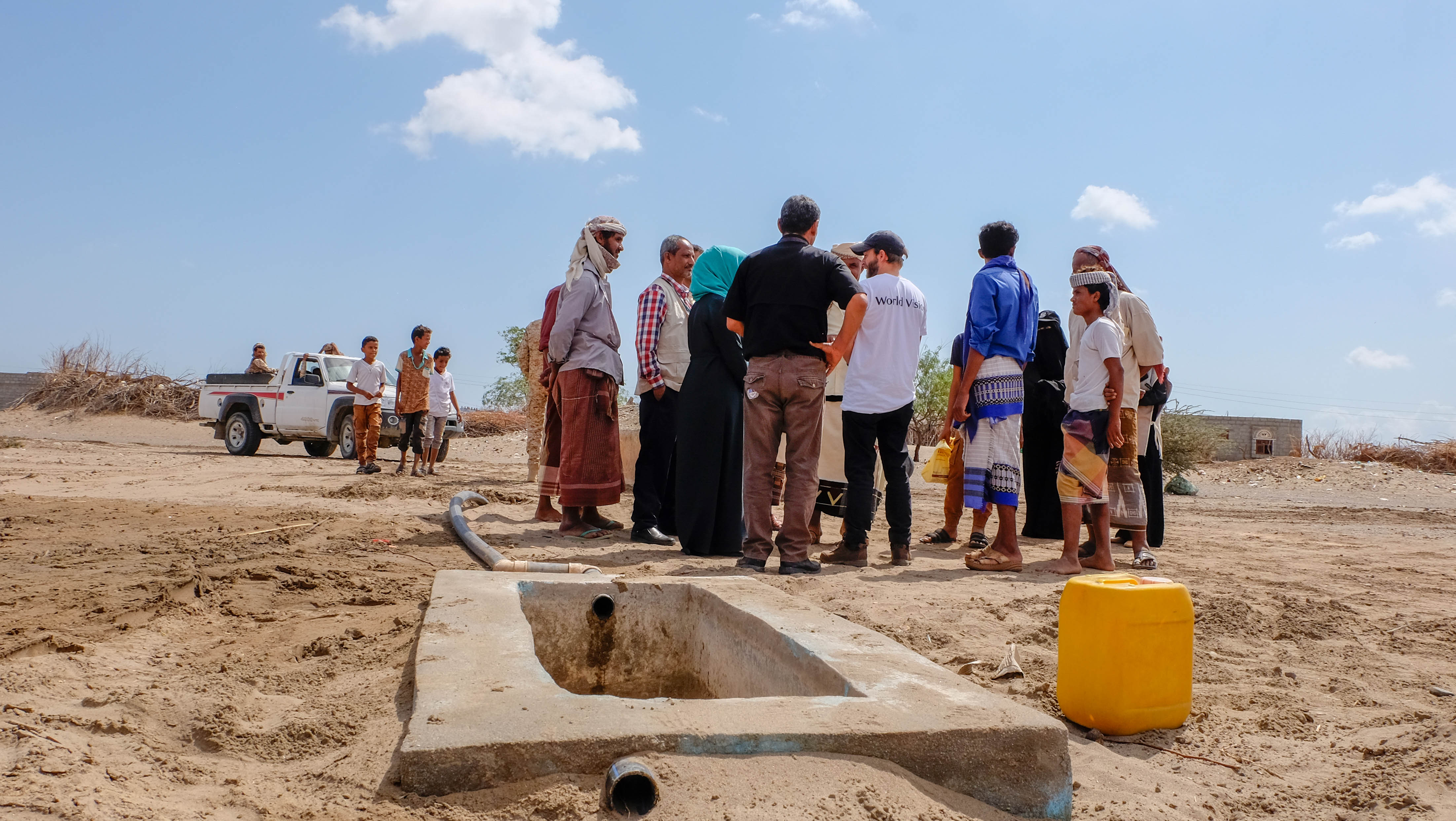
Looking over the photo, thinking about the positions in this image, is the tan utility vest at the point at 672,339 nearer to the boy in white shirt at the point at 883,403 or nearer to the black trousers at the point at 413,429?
the boy in white shirt at the point at 883,403

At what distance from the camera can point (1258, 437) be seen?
22188 mm

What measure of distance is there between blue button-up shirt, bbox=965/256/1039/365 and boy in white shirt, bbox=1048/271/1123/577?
0.93 ft

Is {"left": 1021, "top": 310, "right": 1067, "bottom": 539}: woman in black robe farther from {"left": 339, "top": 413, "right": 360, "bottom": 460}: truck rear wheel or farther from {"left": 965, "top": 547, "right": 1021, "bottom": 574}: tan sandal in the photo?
{"left": 339, "top": 413, "right": 360, "bottom": 460}: truck rear wheel

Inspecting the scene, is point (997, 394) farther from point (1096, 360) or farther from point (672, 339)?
point (672, 339)

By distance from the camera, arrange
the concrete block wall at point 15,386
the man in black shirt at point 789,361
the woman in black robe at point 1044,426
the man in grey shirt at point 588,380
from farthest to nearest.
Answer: the concrete block wall at point 15,386, the woman in black robe at point 1044,426, the man in grey shirt at point 588,380, the man in black shirt at point 789,361

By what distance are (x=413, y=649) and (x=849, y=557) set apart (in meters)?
2.97

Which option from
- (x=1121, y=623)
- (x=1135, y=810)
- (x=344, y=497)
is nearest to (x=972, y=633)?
(x=1121, y=623)

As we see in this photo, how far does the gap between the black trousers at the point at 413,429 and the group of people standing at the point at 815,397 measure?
17.6 feet

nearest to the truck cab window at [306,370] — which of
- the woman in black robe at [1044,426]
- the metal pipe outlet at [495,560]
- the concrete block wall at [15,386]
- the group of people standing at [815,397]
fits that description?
the metal pipe outlet at [495,560]

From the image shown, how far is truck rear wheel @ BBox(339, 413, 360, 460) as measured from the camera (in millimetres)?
15562

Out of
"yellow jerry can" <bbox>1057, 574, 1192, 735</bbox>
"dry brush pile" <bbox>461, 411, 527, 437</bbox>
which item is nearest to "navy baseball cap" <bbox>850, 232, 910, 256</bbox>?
"yellow jerry can" <bbox>1057, 574, 1192, 735</bbox>

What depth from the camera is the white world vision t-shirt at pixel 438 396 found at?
11.9 meters

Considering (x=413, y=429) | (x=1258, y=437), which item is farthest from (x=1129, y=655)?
(x=1258, y=437)

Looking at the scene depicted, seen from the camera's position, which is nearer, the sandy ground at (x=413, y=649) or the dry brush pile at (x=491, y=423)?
the sandy ground at (x=413, y=649)
